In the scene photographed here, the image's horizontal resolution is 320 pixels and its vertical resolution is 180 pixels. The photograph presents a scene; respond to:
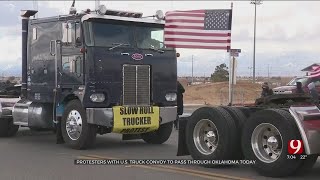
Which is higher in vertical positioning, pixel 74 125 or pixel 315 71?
pixel 315 71

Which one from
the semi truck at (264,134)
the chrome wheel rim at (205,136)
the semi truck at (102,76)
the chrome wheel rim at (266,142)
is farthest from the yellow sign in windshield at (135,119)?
the chrome wheel rim at (266,142)

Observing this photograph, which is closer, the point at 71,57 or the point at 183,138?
the point at 183,138

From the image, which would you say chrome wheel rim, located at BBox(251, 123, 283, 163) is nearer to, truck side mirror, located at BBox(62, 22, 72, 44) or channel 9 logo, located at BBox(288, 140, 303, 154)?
channel 9 logo, located at BBox(288, 140, 303, 154)

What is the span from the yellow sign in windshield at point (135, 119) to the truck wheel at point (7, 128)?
4281mm

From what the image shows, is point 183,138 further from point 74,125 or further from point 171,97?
point 74,125

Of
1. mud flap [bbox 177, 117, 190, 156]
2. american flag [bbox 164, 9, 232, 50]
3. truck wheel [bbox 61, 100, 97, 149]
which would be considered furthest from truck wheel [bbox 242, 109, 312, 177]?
american flag [bbox 164, 9, 232, 50]

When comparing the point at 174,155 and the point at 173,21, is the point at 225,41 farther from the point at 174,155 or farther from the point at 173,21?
the point at 174,155

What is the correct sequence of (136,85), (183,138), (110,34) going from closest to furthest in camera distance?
(183,138) < (110,34) < (136,85)

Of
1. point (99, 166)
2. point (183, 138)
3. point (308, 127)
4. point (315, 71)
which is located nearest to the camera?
point (308, 127)

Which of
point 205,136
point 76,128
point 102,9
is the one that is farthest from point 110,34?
point 205,136

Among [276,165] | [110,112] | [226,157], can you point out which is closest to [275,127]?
[276,165]

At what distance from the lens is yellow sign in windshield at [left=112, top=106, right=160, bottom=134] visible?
36.0 feet

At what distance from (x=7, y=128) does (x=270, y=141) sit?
8572 mm

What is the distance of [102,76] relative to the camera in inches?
434
